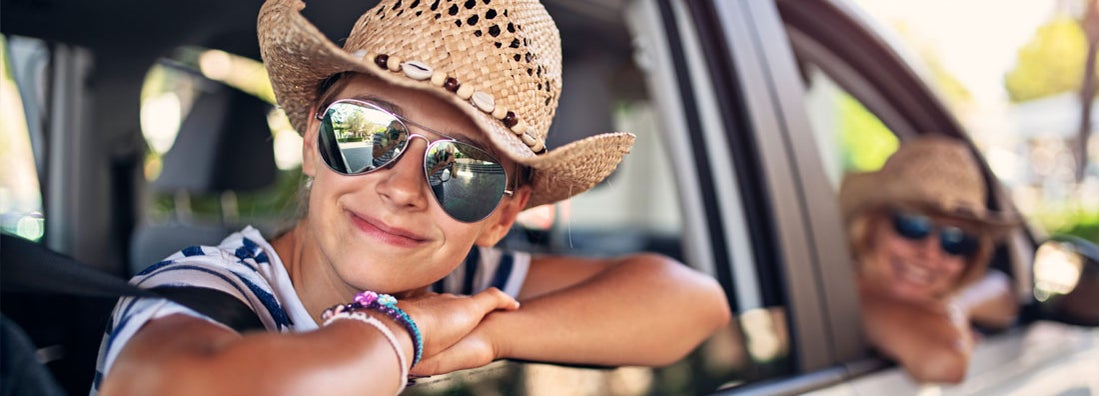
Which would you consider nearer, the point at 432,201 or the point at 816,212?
the point at 432,201

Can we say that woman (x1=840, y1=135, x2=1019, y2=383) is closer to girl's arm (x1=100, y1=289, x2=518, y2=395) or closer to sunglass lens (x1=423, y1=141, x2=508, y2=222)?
sunglass lens (x1=423, y1=141, x2=508, y2=222)

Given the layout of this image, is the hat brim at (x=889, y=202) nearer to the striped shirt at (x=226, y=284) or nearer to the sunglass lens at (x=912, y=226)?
the sunglass lens at (x=912, y=226)

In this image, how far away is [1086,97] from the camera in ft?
38.9

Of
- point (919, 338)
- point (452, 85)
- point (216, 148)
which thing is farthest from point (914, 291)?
point (216, 148)

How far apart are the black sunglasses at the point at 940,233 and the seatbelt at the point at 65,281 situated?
2.30 metres

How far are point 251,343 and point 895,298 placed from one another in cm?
184

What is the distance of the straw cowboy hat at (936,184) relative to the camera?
9.04ft

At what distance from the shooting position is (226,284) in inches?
41.9

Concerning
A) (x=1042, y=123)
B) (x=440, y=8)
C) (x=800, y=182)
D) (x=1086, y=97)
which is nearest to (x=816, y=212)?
(x=800, y=182)

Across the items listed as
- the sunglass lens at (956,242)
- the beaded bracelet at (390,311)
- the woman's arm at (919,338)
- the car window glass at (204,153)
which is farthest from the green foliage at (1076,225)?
the beaded bracelet at (390,311)

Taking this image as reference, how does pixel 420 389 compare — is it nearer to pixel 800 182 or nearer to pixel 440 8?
pixel 440 8

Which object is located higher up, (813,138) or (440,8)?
(440,8)

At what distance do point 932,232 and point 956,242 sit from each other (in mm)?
78

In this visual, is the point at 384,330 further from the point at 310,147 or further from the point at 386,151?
the point at 310,147
